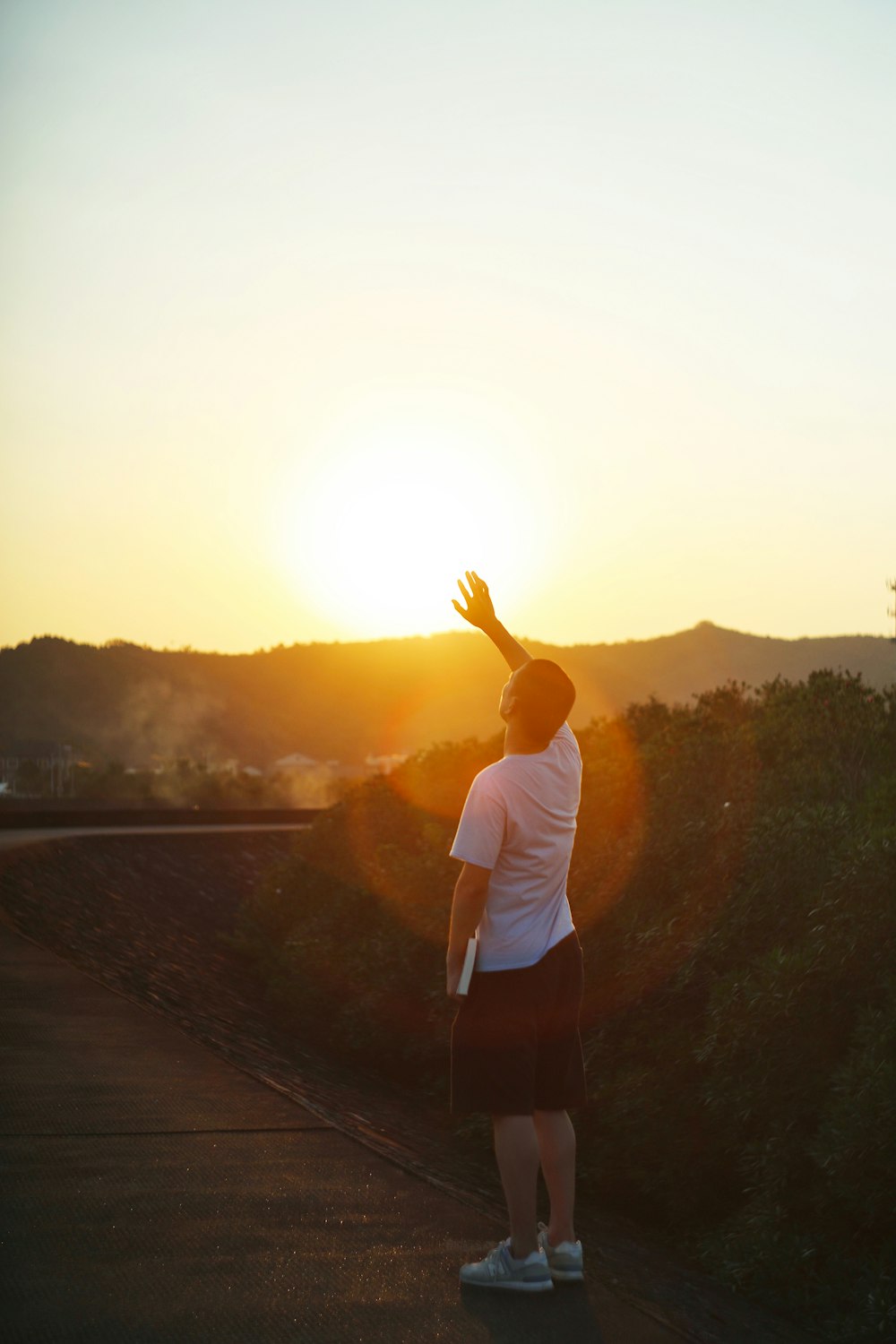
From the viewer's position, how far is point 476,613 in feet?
16.8

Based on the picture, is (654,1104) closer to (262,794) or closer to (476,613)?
(476,613)

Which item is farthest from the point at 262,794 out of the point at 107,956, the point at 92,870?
the point at 107,956

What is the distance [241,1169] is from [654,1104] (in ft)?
8.73

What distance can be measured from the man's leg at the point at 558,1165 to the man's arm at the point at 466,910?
1.72 ft

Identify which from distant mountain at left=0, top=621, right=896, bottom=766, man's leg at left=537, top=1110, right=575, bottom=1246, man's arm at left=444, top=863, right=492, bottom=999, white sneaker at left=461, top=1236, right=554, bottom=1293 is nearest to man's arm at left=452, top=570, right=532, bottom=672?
man's arm at left=444, top=863, right=492, bottom=999

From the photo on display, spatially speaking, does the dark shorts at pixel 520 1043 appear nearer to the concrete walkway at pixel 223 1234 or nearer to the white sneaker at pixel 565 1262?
the white sneaker at pixel 565 1262

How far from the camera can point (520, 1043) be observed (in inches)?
169

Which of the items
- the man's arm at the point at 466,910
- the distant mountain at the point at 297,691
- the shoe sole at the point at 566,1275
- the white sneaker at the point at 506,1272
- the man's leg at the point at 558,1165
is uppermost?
the distant mountain at the point at 297,691

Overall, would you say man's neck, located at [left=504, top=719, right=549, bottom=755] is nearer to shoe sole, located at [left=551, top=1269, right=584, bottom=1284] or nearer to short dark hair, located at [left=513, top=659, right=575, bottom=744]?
short dark hair, located at [left=513, top=659, right=575, bottom=744]

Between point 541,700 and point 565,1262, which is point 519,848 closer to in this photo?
point 541,700

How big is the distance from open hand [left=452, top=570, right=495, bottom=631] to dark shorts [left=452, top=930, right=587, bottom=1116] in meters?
1.28

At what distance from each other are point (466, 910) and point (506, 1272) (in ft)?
3.58

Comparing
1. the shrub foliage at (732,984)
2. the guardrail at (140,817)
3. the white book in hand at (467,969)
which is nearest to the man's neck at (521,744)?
the white book in hand at (467,969)

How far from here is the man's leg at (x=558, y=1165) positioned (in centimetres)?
436
